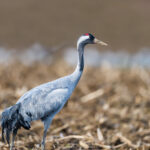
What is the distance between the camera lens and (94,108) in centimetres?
702

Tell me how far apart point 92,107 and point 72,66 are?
2659 mm

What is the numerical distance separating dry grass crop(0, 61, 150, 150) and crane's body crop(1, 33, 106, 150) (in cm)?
74

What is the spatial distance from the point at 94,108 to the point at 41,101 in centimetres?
289

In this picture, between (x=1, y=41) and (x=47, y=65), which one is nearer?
(x=47, y=65)

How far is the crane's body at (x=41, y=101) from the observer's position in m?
4.17

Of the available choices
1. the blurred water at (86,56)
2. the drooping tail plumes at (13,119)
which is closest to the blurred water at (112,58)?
the blurred water at (86,56)

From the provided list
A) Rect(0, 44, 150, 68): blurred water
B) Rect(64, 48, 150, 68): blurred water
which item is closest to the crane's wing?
Rect(0, 44, 150, 68): blurred water

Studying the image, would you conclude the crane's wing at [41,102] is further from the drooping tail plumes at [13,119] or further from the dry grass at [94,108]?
the dry grass at [94,108]

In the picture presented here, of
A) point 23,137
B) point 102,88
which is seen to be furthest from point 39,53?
point 23,137

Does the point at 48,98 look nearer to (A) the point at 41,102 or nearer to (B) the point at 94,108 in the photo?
(A) the point at 41,102

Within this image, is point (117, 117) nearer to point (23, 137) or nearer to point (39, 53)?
point (23, 137)

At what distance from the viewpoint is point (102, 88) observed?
7727mm

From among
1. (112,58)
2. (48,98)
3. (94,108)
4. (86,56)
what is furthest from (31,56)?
(48,98)

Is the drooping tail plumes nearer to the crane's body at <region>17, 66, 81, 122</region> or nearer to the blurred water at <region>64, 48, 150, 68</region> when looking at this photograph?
the crane's body at <region>17, 66, 81, 122</region>
